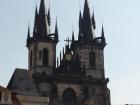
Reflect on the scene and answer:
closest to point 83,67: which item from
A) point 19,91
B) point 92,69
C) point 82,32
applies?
point 92,69

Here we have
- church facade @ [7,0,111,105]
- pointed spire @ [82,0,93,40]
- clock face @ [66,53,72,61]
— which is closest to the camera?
church facade @ [7,0,111,105]

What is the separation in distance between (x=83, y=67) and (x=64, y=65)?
382 centimetres

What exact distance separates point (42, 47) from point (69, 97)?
1087 centimetres

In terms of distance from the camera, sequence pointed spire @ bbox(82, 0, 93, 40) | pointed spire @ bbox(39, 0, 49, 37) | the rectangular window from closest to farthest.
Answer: pointed spire @ bbox(39, 0, 49, 37), the rectangular window, pointed spire @ bbox(82, 0, 93, 40)

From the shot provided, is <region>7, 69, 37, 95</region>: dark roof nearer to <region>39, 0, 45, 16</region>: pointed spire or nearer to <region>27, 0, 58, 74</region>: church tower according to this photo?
<region>27, 0, 58, 74</region>: church tower

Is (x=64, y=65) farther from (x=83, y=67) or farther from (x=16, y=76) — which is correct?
(x=16, y=76)

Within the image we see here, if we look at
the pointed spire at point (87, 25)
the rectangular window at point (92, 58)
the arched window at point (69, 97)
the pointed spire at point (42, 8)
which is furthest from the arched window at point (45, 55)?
the rectangular window at point (92, 58)

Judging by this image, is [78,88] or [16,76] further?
[78,88]

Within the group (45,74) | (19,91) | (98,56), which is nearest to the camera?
(19,91)

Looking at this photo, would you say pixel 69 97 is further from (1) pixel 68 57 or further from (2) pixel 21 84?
(2) pixel 21 84

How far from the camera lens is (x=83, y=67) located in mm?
88250

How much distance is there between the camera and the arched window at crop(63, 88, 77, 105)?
84.2 m

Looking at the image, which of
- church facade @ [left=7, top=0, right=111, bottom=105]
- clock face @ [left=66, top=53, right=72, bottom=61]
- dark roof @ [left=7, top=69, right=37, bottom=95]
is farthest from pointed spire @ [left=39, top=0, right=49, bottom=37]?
dark roof @ [left=7, top=69, right=37, bottom=95]

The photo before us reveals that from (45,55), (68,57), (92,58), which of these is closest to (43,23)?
(45,55)
